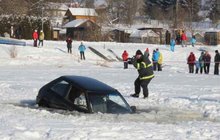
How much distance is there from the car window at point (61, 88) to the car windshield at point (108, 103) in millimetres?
800

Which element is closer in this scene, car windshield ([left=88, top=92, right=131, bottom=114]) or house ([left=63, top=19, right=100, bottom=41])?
car windshield ([left=88, top=92, right=131, bottom=114])

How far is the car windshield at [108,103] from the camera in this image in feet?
38.6

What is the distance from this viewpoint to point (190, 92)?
61.0 ft


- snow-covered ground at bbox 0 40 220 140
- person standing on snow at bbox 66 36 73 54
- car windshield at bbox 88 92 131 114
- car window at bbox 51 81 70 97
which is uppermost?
person standing on snow at bbox 66 36 73 54

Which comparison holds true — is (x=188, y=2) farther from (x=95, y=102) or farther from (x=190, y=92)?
(x=95, y=102)

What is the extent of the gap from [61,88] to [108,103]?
50.9 inches

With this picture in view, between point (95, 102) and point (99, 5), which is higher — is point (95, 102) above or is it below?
below

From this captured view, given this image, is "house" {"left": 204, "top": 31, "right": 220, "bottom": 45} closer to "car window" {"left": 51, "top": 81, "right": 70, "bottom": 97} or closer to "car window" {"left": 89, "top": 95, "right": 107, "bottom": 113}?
"car window" {"left": 51, "top": 81, "right": 70, "bottom": 97}

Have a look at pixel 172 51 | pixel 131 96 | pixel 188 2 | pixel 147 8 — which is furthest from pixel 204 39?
pixel 131 96

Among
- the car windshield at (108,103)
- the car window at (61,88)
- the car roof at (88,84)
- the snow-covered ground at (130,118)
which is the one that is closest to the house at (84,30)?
the snow-covered ground at (130,118)

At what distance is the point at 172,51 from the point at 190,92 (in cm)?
2836

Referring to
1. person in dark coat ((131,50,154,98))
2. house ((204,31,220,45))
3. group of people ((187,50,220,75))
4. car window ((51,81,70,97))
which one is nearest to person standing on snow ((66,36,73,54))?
group of people ((187,50,220,75))

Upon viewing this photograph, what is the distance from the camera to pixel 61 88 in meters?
12.5

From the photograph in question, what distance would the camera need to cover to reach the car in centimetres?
1176
